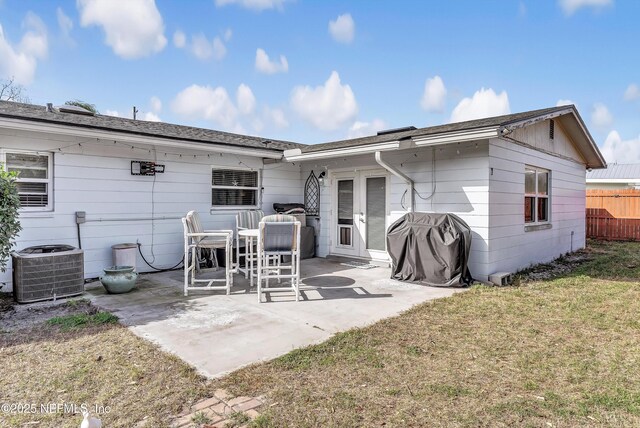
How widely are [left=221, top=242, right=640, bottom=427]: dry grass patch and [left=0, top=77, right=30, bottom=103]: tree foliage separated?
22550mm

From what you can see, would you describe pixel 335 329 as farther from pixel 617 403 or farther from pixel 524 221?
pixel 524 221


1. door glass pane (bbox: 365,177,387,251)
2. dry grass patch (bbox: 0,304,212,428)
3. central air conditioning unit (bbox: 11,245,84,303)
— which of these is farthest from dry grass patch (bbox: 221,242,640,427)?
central air conditioning unit (bbox: 11,245,84,303)

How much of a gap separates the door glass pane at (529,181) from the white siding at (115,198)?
599 centimetres

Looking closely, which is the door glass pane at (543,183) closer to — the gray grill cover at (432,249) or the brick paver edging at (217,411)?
the gray grill cover at (432,249)

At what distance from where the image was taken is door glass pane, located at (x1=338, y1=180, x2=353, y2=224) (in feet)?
27.5

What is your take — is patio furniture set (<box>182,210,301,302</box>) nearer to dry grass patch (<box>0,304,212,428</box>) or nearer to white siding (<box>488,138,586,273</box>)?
dry grass patch (<box>0,304,212,428</box>)

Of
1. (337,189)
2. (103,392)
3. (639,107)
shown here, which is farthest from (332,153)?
(639,107)

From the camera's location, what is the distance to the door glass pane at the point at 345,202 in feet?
27.5

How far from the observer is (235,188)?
8.25 meters

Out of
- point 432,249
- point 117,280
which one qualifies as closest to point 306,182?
point 432,249

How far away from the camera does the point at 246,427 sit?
2.15m

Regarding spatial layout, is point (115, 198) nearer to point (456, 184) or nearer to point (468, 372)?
point (456, 184)

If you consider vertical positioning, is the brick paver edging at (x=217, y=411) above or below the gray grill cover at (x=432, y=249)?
below

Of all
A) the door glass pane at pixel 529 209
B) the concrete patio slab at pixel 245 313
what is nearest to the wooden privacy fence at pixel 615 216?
the door glass pane at pixel 529 209
